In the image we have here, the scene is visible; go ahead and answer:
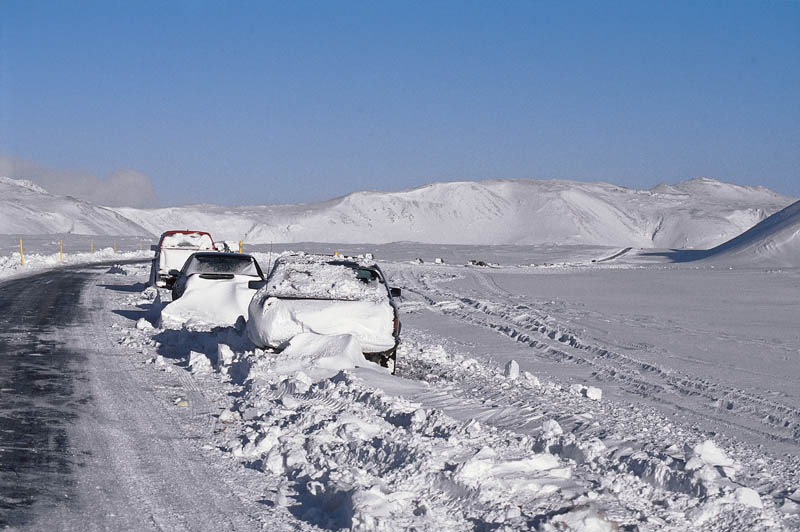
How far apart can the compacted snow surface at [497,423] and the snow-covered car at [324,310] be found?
24 cm

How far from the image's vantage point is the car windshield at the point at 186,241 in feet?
74.0

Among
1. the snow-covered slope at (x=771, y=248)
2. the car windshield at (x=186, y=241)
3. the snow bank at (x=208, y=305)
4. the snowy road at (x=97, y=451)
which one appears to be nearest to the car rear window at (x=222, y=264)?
the snow bank at (x=208, y=305)

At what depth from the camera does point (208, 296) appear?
16.2 meters

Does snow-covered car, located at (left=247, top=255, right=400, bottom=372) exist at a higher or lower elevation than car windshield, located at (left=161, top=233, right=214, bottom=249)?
lower

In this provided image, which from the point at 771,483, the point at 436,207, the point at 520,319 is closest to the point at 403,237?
the point at 436,207

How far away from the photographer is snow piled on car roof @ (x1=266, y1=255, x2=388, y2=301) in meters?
11.2

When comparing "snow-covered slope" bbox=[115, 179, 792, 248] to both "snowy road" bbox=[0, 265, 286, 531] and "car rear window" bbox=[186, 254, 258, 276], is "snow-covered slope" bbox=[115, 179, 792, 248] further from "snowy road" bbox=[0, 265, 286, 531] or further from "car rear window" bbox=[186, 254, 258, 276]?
"snowy road" bbox=[0, 265, 286, 531]

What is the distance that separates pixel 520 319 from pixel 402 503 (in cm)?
1338

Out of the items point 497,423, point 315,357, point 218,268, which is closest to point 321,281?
point 315,357

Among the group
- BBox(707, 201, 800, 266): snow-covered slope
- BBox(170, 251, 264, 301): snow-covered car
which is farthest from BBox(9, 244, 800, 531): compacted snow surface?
BBox(707, 201, 800, 266): snow-covered slope

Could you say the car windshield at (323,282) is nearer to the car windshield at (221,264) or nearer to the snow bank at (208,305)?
the snow bank at (208,305)

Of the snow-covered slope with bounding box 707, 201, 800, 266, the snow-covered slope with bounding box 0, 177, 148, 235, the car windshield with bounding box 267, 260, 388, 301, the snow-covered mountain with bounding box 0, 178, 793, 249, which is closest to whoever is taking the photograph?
the car windshield with bounding box 267, 260, 388, 301

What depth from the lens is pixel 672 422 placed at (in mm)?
8492

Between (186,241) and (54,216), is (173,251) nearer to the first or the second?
(186,241)
